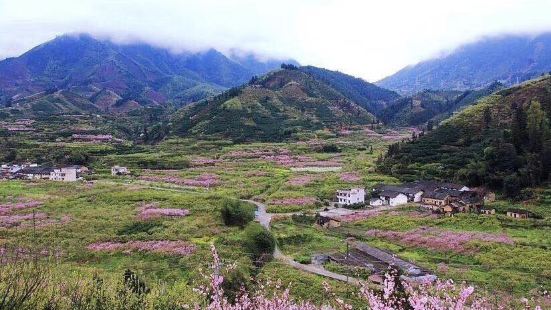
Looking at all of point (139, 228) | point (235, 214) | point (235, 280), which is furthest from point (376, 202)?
point (235, 280)

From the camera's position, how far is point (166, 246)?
3972cm

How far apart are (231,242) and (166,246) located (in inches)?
203

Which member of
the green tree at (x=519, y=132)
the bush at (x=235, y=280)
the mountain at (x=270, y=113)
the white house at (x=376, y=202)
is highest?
the mountain at (x=270, y=113)

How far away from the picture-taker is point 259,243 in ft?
129

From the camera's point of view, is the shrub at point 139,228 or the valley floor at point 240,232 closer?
the valley floor at point 240,232

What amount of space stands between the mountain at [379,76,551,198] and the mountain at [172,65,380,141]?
5667 cm

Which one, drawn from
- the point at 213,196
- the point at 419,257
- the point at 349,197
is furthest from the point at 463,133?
the point at 419,257

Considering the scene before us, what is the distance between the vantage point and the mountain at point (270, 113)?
138875 mm

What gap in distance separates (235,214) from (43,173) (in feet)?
156

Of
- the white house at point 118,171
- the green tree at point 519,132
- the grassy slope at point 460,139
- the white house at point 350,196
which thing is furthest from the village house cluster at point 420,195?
the white house at point 118,171

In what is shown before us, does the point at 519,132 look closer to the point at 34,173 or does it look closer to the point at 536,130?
the point at 536,130

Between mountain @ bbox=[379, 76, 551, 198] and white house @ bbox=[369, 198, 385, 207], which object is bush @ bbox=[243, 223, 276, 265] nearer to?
white house @ bbox=[369, 198, 385, 207]

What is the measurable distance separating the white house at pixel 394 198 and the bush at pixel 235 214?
19.8 meters

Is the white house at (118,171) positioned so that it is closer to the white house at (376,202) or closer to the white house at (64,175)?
the white house at (64,175)
